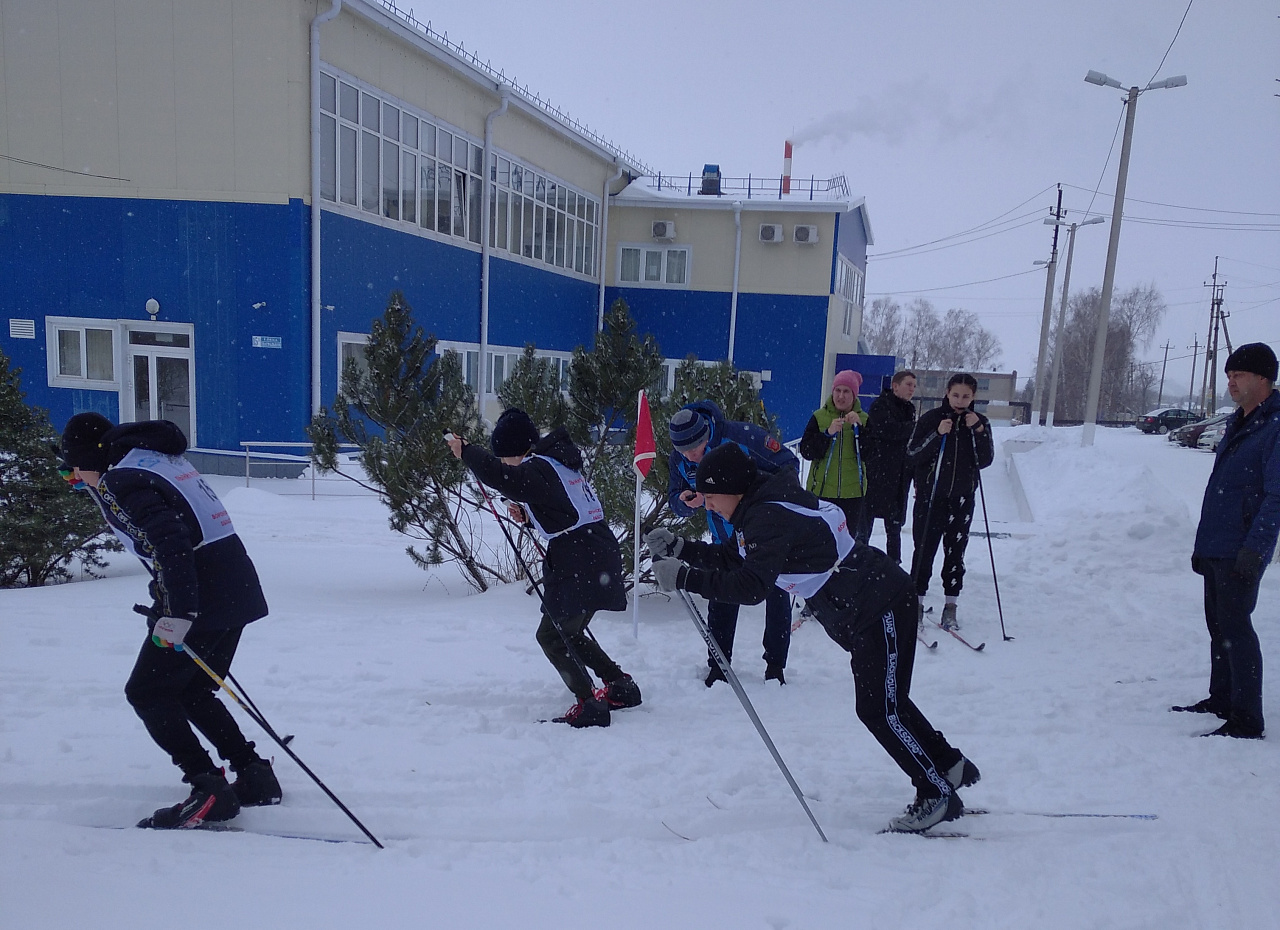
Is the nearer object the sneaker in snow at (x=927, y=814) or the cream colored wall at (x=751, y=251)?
the sneaker in snow at (x=927, y=814)

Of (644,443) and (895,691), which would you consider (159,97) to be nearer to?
(644,443)

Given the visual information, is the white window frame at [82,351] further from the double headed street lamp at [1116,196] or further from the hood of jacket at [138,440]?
the double headed street lamp at [1116,196]

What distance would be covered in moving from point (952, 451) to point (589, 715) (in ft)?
11.7

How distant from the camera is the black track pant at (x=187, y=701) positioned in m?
3.26

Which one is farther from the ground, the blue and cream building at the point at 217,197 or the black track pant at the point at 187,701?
the blue and cream building at the point at 217,197

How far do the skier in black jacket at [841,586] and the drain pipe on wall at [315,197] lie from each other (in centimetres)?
1213

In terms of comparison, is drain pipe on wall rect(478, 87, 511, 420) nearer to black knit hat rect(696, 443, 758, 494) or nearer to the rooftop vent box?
the rooftop vent box

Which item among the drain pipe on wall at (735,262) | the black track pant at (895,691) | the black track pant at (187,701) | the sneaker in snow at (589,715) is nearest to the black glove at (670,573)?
the black track pant at (895,691)

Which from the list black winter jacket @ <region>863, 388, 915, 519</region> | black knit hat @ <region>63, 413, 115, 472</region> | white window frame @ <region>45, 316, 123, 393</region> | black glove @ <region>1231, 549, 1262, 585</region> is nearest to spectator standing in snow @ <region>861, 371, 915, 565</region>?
black winter jacket @ <region>863, 388, 915, 519</region>

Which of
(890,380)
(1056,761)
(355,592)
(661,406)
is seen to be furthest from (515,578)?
(1056,761)

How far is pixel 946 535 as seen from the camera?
20.6 ft

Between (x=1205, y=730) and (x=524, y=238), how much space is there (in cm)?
1898

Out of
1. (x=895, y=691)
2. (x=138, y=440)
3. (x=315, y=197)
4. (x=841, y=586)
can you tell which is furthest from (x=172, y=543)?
(x=315, y=197)

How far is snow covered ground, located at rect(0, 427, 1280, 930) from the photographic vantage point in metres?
2.78
